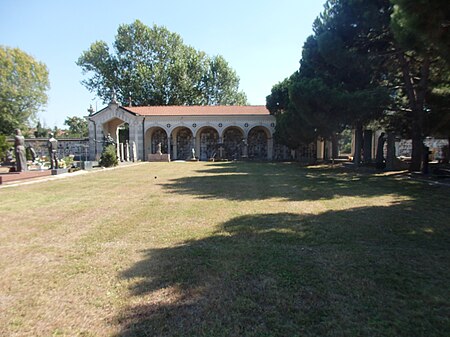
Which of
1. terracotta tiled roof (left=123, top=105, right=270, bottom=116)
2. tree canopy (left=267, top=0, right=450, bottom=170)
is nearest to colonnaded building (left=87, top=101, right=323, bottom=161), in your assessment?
terracotta tiled roof (left=123, top=105, right=270, bottom=116)

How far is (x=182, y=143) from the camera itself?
3653 cm

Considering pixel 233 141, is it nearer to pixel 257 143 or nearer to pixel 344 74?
pixel 257 143

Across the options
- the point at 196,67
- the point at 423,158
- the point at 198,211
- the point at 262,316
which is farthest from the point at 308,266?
the point at 196,67

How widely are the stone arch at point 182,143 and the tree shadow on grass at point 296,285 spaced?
31470mm

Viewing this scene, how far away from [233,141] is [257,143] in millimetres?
2808

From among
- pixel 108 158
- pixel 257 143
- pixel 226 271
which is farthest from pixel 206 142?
pixel 226 271

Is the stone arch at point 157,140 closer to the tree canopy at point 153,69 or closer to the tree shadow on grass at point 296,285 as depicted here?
the tree canopy at point 153,69

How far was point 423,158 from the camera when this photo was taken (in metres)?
13.2

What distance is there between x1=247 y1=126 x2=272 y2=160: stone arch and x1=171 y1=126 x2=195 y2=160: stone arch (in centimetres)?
675

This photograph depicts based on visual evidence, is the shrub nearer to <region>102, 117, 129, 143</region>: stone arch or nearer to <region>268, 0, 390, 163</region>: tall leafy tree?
<region>102, 117, 129, 143</region>: stone arch

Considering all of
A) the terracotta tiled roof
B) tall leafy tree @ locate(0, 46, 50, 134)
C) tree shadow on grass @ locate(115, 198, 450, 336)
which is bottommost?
tree shadow on grass @ locate(115, 198, 450, 336)

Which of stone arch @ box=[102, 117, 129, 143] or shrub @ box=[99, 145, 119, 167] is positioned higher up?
stone arch @ box=[102, 117, 129, 143]

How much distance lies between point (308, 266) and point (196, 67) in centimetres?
4479

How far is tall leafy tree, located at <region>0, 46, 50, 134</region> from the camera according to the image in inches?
1574
